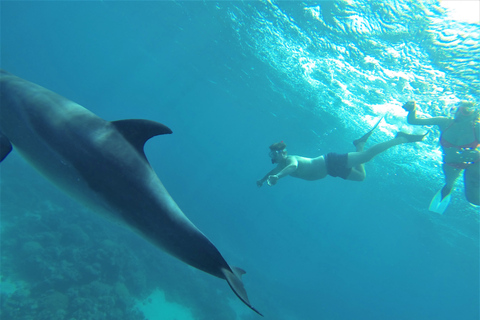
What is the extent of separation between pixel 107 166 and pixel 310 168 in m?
6.98

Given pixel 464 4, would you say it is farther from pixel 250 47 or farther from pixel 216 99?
pixel 216 99

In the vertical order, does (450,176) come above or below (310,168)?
above

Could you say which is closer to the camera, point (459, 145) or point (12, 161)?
point (459, 145)

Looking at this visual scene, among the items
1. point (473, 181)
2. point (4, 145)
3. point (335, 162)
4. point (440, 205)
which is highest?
point (473, 181)

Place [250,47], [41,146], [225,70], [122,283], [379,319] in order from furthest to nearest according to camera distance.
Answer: [379,319] → [225,70] → [250,47] → [122,283] → [41,146]

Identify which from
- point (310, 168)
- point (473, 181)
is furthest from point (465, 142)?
point (310, 168)

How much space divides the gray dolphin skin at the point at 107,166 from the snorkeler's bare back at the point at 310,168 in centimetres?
607

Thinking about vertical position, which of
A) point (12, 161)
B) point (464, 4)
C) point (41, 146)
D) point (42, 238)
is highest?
point (464, 4)

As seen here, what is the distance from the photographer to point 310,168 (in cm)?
802

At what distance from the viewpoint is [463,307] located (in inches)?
3413

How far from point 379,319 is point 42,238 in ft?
171

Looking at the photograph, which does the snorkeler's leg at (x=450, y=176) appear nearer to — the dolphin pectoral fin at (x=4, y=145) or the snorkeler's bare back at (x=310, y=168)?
the snorkeler's bare back at (x=310, y=168)

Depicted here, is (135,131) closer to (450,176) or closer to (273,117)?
(450,176)

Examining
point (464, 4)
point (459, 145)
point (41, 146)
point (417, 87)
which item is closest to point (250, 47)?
point (417, 87)
